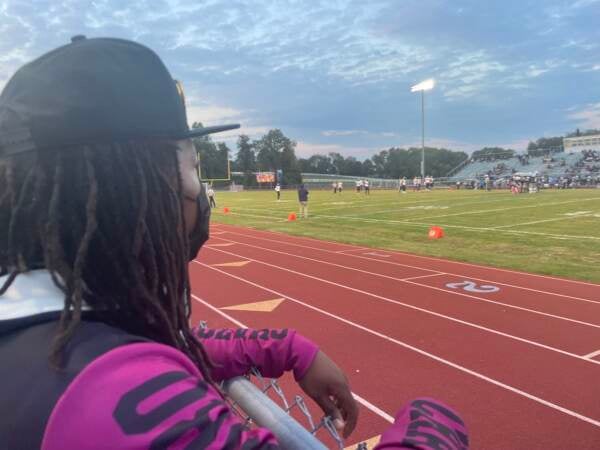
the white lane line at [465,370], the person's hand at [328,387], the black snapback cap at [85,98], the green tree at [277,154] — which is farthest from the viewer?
the green tree at [277,154]

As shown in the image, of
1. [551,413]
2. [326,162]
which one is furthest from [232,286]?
[326,162]

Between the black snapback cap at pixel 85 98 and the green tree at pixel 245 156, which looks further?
the green tree at pixel 245 156

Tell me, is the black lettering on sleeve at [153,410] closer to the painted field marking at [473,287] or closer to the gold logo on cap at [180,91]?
the gold logo on cap at [180,91]

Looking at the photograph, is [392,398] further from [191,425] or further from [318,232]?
[318,232]

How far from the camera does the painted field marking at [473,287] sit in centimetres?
812

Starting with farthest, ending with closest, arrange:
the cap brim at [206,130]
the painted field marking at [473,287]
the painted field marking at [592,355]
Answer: the painted field marking at [473,287], the painted field marking at [592,355], the cap brim at [206,130]

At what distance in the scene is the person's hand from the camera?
1448 mm

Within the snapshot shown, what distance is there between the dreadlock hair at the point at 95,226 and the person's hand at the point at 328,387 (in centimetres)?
55

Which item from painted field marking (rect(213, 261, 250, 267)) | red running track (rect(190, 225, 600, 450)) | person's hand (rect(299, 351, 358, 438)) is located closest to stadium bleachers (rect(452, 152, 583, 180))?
painted field marking (rect(213, 261, 250, 267))

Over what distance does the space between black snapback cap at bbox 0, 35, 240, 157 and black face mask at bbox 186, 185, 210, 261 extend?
0.26 metres

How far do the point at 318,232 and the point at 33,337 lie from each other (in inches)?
644

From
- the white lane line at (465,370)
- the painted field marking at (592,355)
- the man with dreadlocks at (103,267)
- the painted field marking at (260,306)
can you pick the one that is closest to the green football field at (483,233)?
the painted field marking at (592,355)

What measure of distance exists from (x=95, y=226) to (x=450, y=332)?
567 centimetres

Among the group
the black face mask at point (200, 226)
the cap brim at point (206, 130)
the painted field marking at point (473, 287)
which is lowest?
the painted field marking at point (473, 287)
